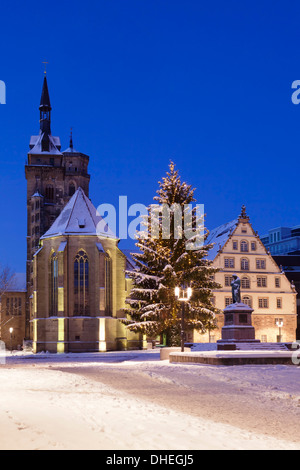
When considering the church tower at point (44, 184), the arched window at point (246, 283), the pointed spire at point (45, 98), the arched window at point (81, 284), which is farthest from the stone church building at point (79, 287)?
the pointed spire at point (45, 98)

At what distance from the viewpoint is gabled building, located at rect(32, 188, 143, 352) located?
52125 millimetres

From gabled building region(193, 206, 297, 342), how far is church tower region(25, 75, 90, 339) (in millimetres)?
27241

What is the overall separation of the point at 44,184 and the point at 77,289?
3380 centimetres

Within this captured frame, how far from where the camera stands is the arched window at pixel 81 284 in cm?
5288

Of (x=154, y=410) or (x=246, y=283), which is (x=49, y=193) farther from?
(x=154, y=410)

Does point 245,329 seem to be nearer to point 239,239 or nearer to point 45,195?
point 239,239

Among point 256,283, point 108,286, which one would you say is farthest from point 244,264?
point 108,286

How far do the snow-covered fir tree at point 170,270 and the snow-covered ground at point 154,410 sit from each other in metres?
19.8

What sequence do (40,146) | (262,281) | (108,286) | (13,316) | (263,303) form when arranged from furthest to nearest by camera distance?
(40,146) → (13,316) → (262,281) → (263,303) → (108,286)

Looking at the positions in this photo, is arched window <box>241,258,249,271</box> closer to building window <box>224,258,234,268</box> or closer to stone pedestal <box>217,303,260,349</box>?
building window <box>224,258,234,268</box>

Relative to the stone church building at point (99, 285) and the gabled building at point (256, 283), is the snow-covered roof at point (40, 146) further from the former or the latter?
Answer: the gabled building at point (256, 283)

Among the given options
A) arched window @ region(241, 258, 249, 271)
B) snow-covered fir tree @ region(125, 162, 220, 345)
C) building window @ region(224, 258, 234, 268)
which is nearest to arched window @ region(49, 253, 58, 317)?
snow-covered fir tree @ region(125, 162, 220, 345)

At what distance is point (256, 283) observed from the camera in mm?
64188
